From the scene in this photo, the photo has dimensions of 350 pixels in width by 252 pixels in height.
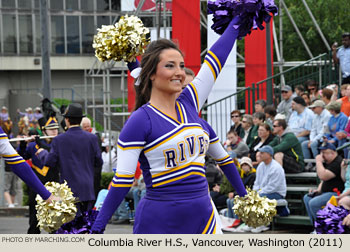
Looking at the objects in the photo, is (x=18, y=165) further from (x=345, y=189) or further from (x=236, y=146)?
(x=236, y=146)

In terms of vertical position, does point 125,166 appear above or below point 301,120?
above

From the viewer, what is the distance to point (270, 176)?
10.8 m

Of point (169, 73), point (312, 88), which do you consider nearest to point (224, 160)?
point (169, 73)

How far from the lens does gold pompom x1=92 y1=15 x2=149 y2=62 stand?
15.6ft

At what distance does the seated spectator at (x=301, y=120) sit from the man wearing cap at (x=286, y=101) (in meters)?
1.04

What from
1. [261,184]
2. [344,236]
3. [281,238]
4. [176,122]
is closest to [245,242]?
[281,238]

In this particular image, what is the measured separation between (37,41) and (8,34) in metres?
1.71

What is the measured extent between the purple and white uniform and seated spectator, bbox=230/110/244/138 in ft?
30.4

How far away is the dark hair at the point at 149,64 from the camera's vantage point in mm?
4332

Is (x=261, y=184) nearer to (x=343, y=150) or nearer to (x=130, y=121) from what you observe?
(x=343, y=150)

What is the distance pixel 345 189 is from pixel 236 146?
12.8 ft

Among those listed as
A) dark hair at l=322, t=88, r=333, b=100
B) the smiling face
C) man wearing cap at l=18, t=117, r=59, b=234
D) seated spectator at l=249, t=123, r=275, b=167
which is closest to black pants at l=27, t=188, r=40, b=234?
man wearing cap at l=18, t=117, r=59, b=234

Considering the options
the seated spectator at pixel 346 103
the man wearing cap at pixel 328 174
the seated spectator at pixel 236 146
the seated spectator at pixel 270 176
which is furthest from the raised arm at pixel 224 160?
the seated spectator at pixel 236 146

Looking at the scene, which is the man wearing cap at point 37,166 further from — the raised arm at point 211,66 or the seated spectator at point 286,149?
the raised arm at point 211,66
